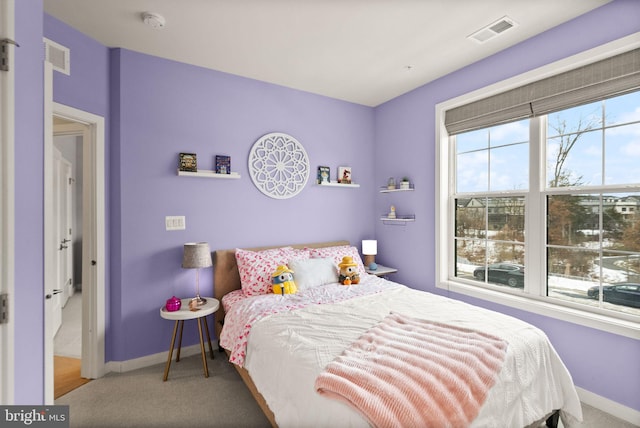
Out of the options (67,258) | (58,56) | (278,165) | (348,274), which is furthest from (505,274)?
(67,258)

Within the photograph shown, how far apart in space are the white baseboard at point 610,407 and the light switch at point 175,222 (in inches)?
135

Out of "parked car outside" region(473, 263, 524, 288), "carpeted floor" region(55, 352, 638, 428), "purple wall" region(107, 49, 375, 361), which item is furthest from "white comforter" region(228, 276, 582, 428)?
"purple wall" region(107, 49, 375, 361)

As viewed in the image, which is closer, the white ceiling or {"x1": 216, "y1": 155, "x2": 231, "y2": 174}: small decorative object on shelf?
the white ceiling

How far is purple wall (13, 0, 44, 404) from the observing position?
114 centimetres

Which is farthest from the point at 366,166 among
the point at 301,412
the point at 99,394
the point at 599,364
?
the point at 99,394

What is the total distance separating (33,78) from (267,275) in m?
2.06

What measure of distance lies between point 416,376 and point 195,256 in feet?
6.46

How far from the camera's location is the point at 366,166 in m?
4.01

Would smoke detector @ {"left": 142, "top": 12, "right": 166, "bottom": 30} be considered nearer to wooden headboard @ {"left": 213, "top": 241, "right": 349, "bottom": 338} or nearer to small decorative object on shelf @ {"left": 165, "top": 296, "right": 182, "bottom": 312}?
wooden headboard @ {"left": 213, "top": 241, "right": 349, "bottom": 338}

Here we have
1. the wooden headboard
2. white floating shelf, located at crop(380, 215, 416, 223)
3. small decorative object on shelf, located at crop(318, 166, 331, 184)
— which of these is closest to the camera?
the wooden headboard

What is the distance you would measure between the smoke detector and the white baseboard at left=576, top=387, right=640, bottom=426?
158 inches

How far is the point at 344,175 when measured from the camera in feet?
12.4

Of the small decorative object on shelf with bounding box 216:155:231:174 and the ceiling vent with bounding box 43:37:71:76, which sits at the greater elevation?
the ceiling vent with bounding box 43:37:71:76

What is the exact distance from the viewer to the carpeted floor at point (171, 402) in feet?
6.34
